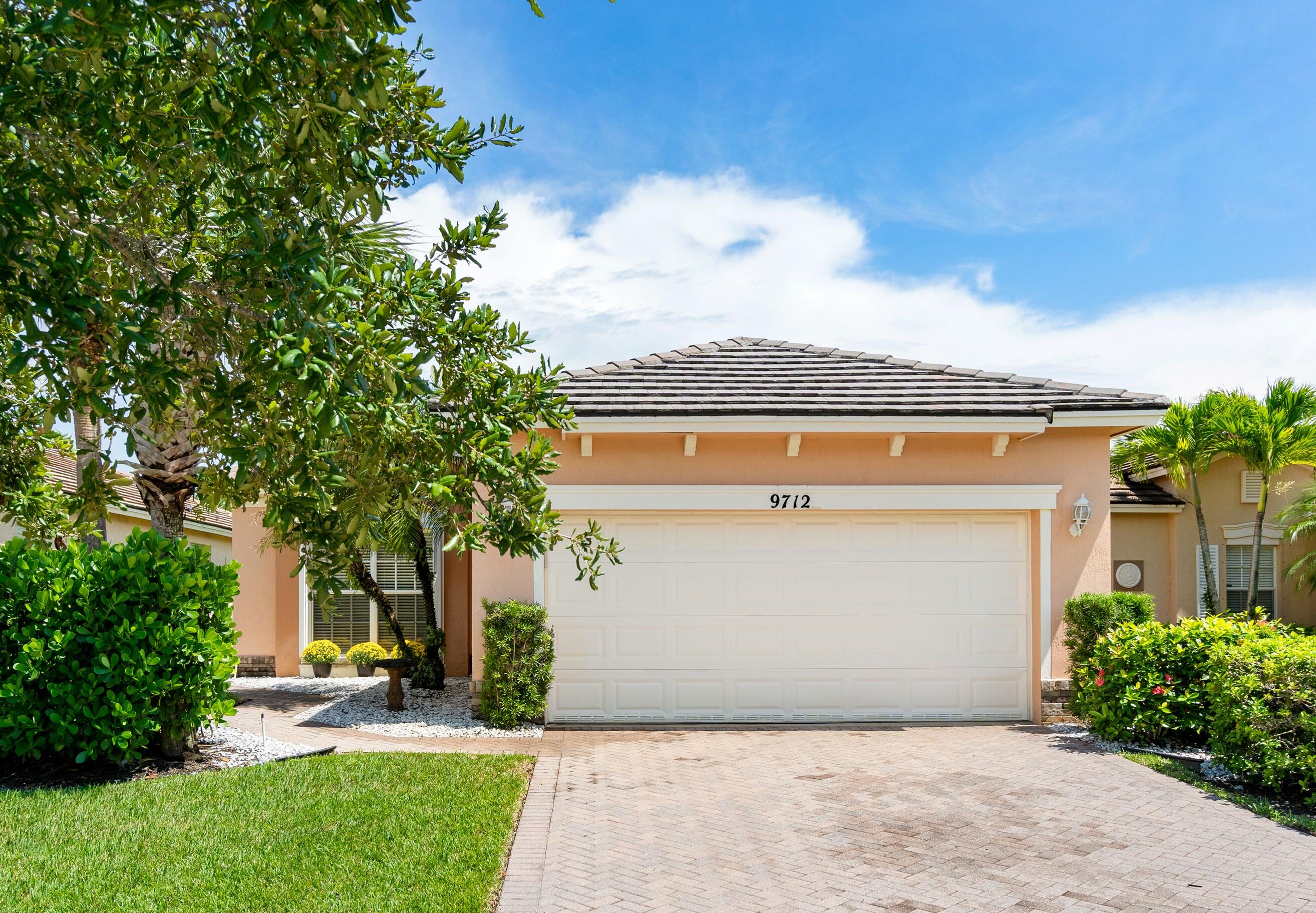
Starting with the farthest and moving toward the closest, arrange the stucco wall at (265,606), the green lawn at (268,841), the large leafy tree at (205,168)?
the stucco wall at (265,606), the green lawn at (268,841), the large leafy tree at (205,168)

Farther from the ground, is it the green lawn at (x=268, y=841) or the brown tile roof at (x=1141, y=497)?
the brown tile roof at (x=1141, y=497)

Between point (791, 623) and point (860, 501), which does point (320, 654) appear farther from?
point (860, 501)

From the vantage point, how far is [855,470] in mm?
10602

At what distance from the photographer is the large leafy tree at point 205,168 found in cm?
293

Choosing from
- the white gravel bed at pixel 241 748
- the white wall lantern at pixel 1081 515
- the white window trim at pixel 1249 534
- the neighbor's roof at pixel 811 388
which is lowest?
the white gravel bed at pixel 241 748

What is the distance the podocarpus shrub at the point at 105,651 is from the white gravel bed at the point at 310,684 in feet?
17.1

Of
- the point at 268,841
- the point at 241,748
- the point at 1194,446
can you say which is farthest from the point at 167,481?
the point at 1194,446

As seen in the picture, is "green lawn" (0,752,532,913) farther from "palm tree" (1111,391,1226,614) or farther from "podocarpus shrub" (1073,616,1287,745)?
"palm tree" (1111,391,1226,614)

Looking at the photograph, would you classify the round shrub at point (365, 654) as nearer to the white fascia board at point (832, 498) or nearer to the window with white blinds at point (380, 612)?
the window with white blinds at point (380, 612)

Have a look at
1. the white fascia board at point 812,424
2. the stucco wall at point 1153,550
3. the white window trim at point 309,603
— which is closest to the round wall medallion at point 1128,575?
the stucco wall at point 1153,550

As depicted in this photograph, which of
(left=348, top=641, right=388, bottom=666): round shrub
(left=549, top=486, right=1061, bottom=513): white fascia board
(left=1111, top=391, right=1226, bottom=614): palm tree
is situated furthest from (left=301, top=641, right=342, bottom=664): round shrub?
(left=1111, top=391, right=1226, bottom=614): palm tree

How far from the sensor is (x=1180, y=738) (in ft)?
29.6

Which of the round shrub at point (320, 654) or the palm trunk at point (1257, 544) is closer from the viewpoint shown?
the round shrub at point (320, 654)

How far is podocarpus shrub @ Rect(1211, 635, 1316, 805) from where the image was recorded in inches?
270
